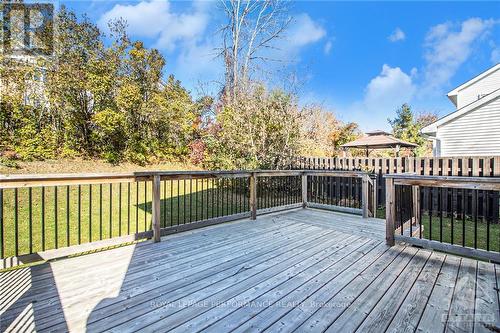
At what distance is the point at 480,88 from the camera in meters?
11.6

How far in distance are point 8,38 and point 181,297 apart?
32.8ft

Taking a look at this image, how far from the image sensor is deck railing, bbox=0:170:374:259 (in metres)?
2.73

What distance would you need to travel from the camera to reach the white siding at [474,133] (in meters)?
7.93

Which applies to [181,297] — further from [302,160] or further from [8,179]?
[302,160]

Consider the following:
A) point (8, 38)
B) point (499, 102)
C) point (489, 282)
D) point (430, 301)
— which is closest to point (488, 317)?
point (430, 301)

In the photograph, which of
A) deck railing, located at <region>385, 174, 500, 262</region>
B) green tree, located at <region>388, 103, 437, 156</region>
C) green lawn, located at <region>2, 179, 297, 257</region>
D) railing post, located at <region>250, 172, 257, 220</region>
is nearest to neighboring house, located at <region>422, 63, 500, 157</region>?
deck railing, located at <region>385, 174, 500, 262</region>

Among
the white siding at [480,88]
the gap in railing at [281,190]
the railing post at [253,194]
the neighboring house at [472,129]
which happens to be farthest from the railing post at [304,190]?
the white siding at [480,88]

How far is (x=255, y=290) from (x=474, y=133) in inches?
391

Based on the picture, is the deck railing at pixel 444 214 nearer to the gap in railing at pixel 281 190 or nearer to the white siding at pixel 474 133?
the gap in railing at pixel 281 190

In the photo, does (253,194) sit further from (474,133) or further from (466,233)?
(474,133)

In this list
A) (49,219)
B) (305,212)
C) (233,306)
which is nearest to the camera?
(233,306)

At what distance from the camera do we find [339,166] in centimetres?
708

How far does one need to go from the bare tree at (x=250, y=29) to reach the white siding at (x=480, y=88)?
9.21m

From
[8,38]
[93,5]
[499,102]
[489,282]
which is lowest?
[489,282]
